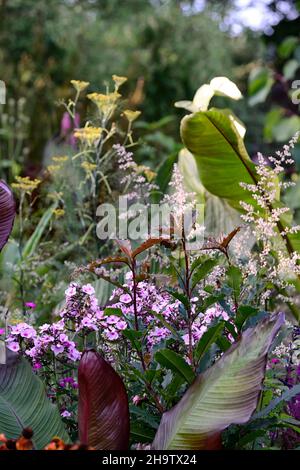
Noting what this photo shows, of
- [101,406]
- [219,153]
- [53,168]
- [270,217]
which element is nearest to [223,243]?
[270,217]

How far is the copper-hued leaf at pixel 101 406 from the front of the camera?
59.6 inches

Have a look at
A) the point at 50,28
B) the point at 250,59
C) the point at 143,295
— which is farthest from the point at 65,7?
the point at 143,295

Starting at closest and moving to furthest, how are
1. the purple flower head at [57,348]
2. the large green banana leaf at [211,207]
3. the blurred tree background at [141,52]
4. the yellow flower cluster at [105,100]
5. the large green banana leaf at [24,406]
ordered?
the large green banana leaf at [24,406] → the purple flower head at [57,348] → the yellow flower cluster at [105,100] → the large green banana leaf at [211,207] → the blurred tree background at [141,52]

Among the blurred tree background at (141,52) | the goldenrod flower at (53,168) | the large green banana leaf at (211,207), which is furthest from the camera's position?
the blurred tree background at (141,52)

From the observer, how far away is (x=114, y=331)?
6.03 feet

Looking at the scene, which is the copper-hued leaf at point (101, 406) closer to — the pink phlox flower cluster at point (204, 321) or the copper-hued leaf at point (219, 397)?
the copper-hued leaf at point (219, 397)

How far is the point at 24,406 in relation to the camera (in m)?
1.66

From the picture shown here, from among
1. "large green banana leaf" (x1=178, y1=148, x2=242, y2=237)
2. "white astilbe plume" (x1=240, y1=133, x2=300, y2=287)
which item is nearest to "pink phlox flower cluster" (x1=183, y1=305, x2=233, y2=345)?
"white astilbe plume" (x1=240, y1=133, x2=300, y2=287)

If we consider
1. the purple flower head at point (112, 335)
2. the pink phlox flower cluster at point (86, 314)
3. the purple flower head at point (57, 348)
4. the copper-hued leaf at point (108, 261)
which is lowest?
the purple flower head at point (57, 348)

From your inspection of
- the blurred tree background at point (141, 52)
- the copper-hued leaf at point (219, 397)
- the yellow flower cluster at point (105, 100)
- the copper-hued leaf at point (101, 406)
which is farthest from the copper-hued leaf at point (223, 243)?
the blurred tree background at point (141, 52)

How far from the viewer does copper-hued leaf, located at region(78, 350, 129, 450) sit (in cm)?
151

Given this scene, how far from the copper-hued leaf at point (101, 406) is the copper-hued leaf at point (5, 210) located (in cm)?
50

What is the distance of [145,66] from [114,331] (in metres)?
7.55

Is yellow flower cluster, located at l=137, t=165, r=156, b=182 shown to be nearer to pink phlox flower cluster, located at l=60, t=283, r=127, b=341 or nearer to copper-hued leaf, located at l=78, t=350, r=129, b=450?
pink phlox flower cluster, located at l=60, t=283, r=127, b=341
